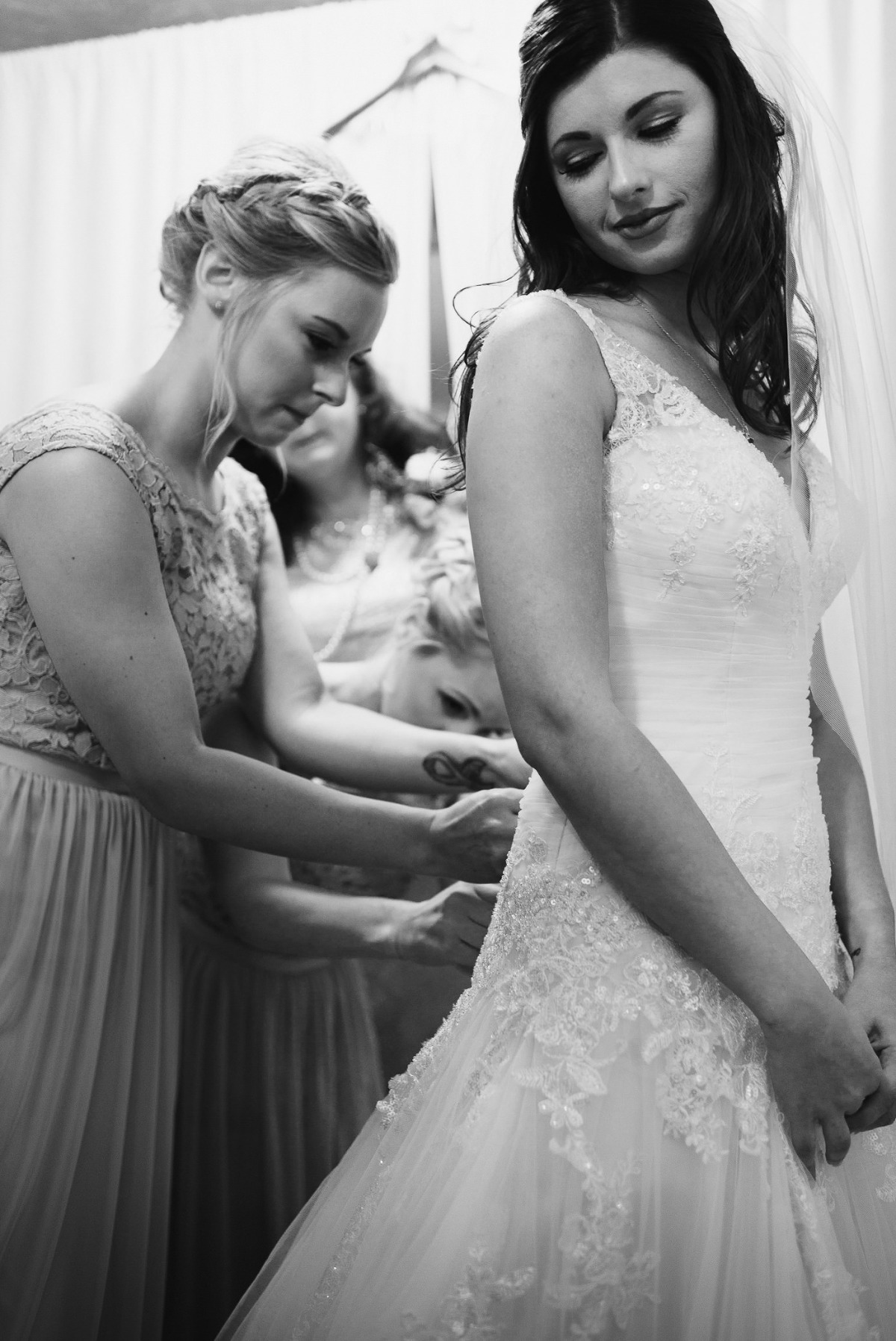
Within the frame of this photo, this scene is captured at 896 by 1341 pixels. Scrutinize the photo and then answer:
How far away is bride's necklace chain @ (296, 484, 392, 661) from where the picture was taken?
219 cm

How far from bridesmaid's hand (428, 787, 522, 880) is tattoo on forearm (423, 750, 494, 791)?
307mm

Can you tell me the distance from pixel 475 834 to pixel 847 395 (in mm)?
678

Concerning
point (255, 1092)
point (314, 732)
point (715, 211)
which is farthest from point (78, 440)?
point (255, 1092)

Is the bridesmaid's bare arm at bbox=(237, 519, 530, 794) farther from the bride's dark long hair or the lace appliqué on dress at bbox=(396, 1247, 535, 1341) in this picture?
the lace appliqué on dress at bbox=(396, 1247, 535, 1341)

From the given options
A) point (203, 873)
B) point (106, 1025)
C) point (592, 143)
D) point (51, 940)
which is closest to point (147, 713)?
point (51, 940)

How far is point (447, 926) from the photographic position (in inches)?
71.1

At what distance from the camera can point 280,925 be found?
6.68 feet

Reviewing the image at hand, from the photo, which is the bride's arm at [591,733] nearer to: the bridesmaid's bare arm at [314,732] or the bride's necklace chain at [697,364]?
the bride's necklace chain at [697,364]

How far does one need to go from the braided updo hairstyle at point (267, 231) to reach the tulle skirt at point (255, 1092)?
89 centimetres

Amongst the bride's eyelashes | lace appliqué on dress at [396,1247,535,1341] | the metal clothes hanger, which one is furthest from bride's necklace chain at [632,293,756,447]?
the metal clothes hanger

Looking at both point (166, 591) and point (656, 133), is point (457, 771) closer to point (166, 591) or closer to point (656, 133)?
point (166, 591)

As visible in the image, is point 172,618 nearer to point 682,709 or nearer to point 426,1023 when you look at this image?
point 682,709

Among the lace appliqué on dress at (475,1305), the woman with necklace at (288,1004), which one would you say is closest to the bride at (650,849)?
the lace appliqué on dress at (475,1305)

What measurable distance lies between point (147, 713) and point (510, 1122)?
2.24ft
